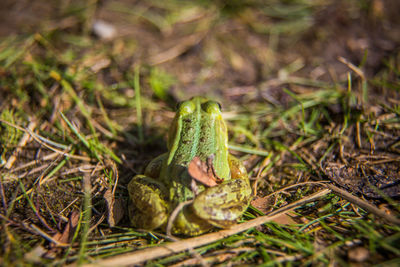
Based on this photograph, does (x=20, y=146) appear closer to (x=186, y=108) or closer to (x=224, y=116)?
(x=186, y=108)

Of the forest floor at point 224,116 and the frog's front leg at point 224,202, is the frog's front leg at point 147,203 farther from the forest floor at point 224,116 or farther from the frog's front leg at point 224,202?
the frog's front leg at point 224,202

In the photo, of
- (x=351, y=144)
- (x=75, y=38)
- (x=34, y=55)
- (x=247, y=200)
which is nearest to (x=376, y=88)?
(x=351, y=144)

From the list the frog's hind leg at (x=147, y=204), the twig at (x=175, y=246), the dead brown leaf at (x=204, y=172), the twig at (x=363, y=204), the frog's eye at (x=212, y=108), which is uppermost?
the frog's eye at (x=212, y=108)

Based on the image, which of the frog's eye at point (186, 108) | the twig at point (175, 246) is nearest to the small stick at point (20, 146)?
the twig at point (175, 246)

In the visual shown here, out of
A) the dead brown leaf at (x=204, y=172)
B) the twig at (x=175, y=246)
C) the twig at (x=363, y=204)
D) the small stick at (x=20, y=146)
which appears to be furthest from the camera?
the small stick at (x=20, y=146)

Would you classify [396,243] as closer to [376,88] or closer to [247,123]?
[247,123]

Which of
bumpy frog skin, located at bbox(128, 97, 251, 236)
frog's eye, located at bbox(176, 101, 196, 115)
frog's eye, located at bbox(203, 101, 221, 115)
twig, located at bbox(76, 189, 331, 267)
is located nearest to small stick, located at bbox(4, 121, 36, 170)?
bumpy frog skin, located at bbox(128, 97, 251, 236)

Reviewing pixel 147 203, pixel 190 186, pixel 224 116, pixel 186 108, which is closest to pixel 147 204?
pixel 147 203
